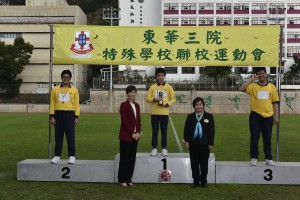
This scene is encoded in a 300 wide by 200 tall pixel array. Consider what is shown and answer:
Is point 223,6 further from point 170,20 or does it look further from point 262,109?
point 262,109

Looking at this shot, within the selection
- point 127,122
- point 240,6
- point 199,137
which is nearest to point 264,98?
point 199,137

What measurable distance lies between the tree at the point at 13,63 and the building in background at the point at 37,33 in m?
2.63

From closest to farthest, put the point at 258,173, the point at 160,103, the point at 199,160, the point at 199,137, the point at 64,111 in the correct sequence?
the point at 199,137
the point at 199,160
the point at 258,173
the point at 64,111
the point at 160,103

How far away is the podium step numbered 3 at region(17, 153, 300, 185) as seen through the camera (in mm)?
6957

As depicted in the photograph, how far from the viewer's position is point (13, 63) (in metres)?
49.4

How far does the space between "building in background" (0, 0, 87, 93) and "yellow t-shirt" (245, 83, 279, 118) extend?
46.9 m

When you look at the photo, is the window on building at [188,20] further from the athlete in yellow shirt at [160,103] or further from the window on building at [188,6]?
the athlete in yellow shirt at [160,103]

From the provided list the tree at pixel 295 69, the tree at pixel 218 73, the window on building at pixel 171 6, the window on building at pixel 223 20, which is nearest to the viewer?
the tree at pixel 218 73

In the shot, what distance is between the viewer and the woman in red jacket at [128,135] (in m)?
6.71

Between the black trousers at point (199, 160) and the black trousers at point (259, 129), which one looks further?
the black trousers at point (259, 129)

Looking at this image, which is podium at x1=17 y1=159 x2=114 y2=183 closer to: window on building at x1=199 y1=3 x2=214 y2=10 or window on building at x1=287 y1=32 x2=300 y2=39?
window on building at x1=199 y1=3 x2=214 y2=10

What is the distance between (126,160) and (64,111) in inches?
Result: 61.0

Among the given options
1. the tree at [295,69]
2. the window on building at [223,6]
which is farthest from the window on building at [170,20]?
the tree at [295,69]

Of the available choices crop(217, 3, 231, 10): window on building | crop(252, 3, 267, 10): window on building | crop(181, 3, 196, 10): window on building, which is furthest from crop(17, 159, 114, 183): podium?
crop(252, 3, 267, 10): window on building
